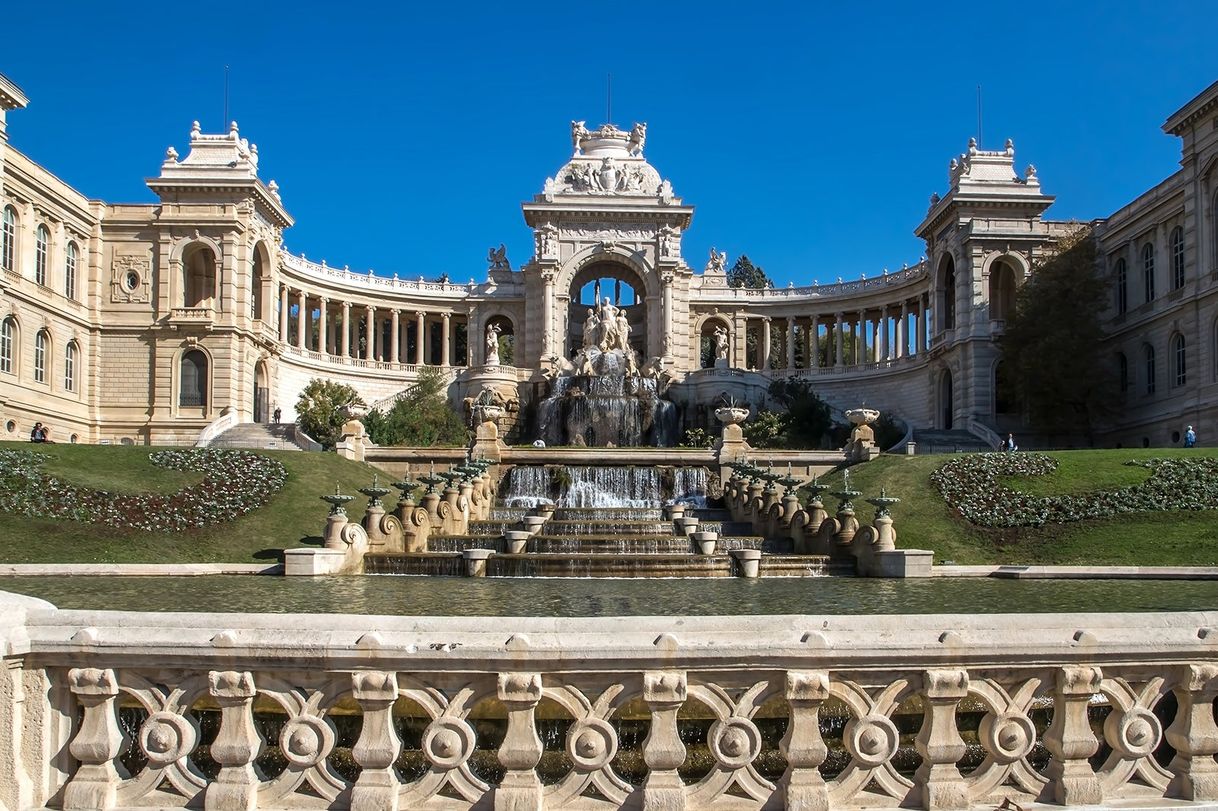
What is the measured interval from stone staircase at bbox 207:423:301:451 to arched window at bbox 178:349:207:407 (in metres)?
4.51

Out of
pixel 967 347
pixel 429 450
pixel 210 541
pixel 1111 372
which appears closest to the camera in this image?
pixel 210 541

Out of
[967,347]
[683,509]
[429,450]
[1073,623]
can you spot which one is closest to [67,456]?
[429,450]

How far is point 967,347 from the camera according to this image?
6097cm

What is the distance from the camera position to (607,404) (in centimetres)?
5772

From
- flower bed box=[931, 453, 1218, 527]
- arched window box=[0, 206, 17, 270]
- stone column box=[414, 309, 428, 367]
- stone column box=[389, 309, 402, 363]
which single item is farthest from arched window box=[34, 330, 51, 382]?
flower bed box=[931, 453, 1218, 527]

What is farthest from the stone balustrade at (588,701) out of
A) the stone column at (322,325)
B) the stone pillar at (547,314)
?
the stone column at (322,325)

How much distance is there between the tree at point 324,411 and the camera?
185 ft

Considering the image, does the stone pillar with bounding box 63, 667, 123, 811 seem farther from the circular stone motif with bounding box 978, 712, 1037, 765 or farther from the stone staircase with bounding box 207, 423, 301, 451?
the stone staircase with bounding box 207, 423, 301, 451

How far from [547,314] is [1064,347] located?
37239mm

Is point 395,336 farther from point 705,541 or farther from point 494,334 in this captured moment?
point 705,541

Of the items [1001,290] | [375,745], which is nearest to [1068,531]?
[375,745]

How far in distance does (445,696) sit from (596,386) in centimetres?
5648

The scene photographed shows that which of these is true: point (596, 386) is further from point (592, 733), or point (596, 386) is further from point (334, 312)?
point (592, 733)

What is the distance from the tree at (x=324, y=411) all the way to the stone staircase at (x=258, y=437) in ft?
6.51
